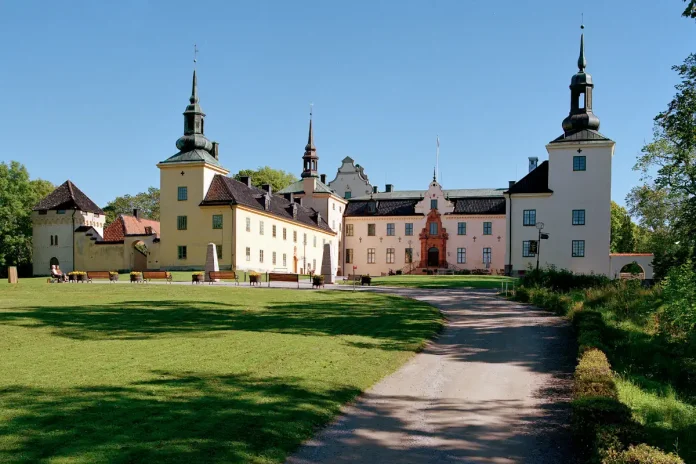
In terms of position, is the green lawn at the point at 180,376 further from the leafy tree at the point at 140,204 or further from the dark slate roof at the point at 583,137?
the leafy tree at the point at 140,204

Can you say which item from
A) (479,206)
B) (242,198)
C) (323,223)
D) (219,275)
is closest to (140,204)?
(323,223)

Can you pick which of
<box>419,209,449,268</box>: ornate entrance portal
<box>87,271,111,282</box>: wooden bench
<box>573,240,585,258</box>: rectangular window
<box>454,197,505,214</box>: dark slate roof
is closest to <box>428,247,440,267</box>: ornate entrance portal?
<box>419,209,449,268</box>: ornate entrance portal

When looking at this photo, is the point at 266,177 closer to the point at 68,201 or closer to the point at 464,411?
the point at 68,201

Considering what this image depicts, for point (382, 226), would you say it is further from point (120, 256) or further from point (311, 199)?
point (120, 256)

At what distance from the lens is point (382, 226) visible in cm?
→ 6625

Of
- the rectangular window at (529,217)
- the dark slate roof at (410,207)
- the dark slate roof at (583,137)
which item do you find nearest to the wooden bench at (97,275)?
the rectangular window at (529,217)

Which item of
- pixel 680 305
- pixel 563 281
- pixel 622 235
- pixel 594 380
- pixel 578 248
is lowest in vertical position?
pixel 594 380

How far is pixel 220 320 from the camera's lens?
1539 cm

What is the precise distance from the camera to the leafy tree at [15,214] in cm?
5719

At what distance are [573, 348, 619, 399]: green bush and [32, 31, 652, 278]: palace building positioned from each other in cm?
3386

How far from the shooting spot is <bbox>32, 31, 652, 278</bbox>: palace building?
4838 cm

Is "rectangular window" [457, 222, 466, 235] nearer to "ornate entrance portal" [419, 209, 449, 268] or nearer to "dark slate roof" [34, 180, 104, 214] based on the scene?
"ornate entrance portal" [419, 209, 449, 268]

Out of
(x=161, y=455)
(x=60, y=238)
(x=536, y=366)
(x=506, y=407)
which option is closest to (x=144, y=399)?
(x=161, y=455)

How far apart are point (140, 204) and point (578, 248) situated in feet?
196
